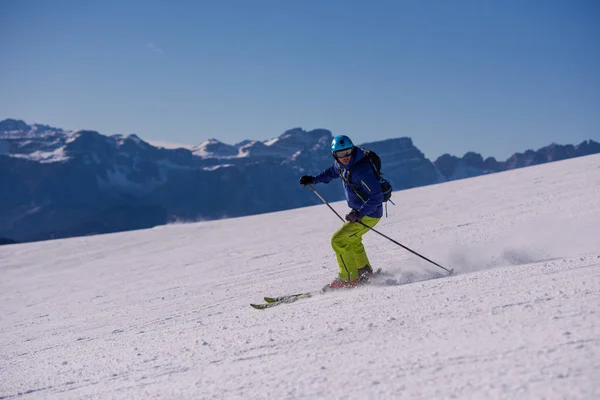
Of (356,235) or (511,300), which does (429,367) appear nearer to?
(511,300)

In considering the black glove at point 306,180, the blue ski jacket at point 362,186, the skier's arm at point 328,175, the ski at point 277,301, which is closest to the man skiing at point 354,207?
the blue ski jacket at point 362,186

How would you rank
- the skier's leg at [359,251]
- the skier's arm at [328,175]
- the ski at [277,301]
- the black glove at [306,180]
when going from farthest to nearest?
the black glove at [306,180]
the skier's arm at [328,175]
the skier's leg at [359,251]
the ski at [277,301]

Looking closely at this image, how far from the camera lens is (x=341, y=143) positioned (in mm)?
6867

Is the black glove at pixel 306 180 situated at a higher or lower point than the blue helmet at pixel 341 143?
lower

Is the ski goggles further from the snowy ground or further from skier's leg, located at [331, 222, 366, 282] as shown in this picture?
the snowy ground

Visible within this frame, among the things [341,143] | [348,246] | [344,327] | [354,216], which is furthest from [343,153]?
[344,327]

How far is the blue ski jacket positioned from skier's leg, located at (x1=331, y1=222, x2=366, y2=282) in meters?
0.33

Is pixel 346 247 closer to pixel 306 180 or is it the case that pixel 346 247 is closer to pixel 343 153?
pixel 343 153

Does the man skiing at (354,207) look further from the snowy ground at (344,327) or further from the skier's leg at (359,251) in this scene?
the snowy ground at (344,327)

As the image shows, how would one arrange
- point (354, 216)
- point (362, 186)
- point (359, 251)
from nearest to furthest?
point (354, 216)
point (362, 186)
point (359, 251)

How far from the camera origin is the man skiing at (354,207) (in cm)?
685

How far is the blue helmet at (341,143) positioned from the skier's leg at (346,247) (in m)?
1.21

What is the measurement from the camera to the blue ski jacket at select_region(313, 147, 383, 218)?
6844 mm

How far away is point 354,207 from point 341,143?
1.10 metres
